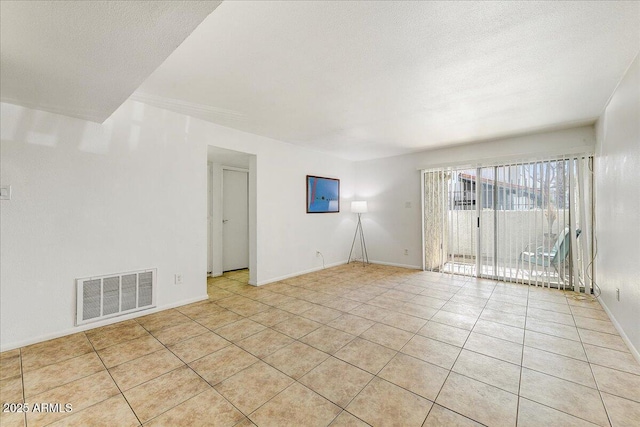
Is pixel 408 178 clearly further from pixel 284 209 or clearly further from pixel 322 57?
pixel 322 57

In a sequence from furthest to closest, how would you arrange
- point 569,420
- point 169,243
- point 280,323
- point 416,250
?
point 416,250, point 169,243, point 280,323, point 569,420

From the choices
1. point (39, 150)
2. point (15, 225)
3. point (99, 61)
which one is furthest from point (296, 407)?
point (39, 150)

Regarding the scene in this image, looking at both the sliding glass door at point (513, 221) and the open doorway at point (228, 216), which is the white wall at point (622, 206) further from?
the open doorway at point (228, 216)

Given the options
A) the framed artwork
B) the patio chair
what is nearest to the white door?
the framed artwork

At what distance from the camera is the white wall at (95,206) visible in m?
2.31

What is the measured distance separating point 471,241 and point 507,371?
3.14m

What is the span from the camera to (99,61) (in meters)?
1.60

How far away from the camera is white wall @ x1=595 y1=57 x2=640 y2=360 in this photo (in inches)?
83.0

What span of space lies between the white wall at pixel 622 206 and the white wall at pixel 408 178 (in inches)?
29.0

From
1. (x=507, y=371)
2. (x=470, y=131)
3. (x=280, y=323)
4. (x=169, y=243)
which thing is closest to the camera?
(x=507, y=371)

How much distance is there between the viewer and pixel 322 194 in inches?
214

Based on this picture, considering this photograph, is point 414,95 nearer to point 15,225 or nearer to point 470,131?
point 470,131

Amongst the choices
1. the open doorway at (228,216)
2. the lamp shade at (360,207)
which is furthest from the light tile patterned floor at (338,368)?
the lamp shade at (360,207)

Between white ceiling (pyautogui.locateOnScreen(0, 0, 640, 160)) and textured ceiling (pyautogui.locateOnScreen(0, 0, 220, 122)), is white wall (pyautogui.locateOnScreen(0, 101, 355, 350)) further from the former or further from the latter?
textured ceiling (pyautogui.locateOnScreen(0, 0, 220, 122))
